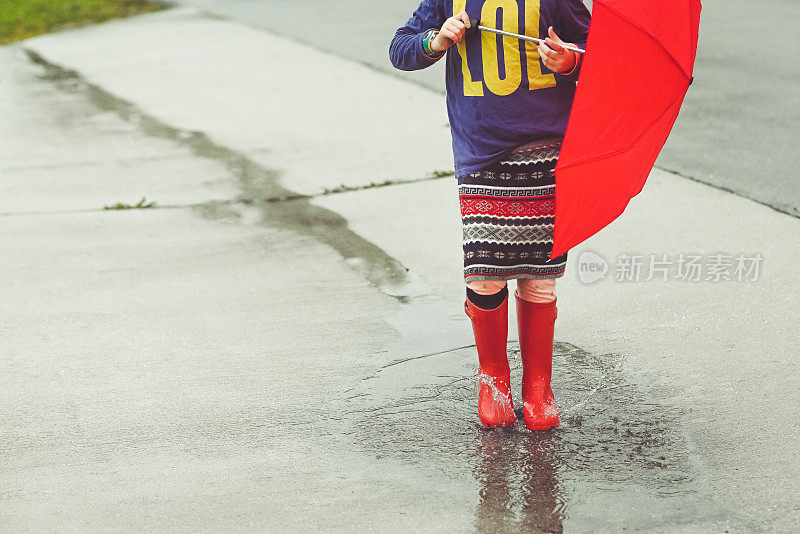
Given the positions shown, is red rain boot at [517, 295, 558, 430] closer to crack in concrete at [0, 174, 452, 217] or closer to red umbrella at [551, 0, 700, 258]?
red umbrella at [551, 0, 700, 258]

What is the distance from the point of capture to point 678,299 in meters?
4.75

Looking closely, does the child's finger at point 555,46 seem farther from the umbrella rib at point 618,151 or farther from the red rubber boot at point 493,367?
the red rubber boot at point 493,367

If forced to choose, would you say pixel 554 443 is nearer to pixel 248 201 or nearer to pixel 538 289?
pixel 538 289

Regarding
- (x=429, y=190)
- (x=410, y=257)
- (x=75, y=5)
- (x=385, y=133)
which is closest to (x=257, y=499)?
(x=410, y=257)

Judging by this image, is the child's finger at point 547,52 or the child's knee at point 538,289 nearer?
the child's finger at point 547,52

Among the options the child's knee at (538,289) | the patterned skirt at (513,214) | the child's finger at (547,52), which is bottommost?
the child's knee at (538,289)

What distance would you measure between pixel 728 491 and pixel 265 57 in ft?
30.7

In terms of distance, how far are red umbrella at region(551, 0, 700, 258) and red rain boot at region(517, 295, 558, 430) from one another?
518 mm

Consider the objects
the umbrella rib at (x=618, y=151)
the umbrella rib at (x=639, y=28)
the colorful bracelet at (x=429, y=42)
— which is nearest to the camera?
the umbrella rib at (x=639, y=28)

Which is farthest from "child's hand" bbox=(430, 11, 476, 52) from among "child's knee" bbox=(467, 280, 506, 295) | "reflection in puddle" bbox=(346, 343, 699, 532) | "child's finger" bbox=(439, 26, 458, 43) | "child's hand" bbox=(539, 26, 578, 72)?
"reflection in puddle" bbox=(346, 343, 699, 532)

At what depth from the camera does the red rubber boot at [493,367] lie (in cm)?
362

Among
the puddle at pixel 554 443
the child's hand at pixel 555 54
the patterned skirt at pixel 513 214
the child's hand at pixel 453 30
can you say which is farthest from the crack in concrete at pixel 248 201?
the child's hand at pixel 555 54

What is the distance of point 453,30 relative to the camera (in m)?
3.23

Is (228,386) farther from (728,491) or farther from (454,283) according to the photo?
(728,491)
